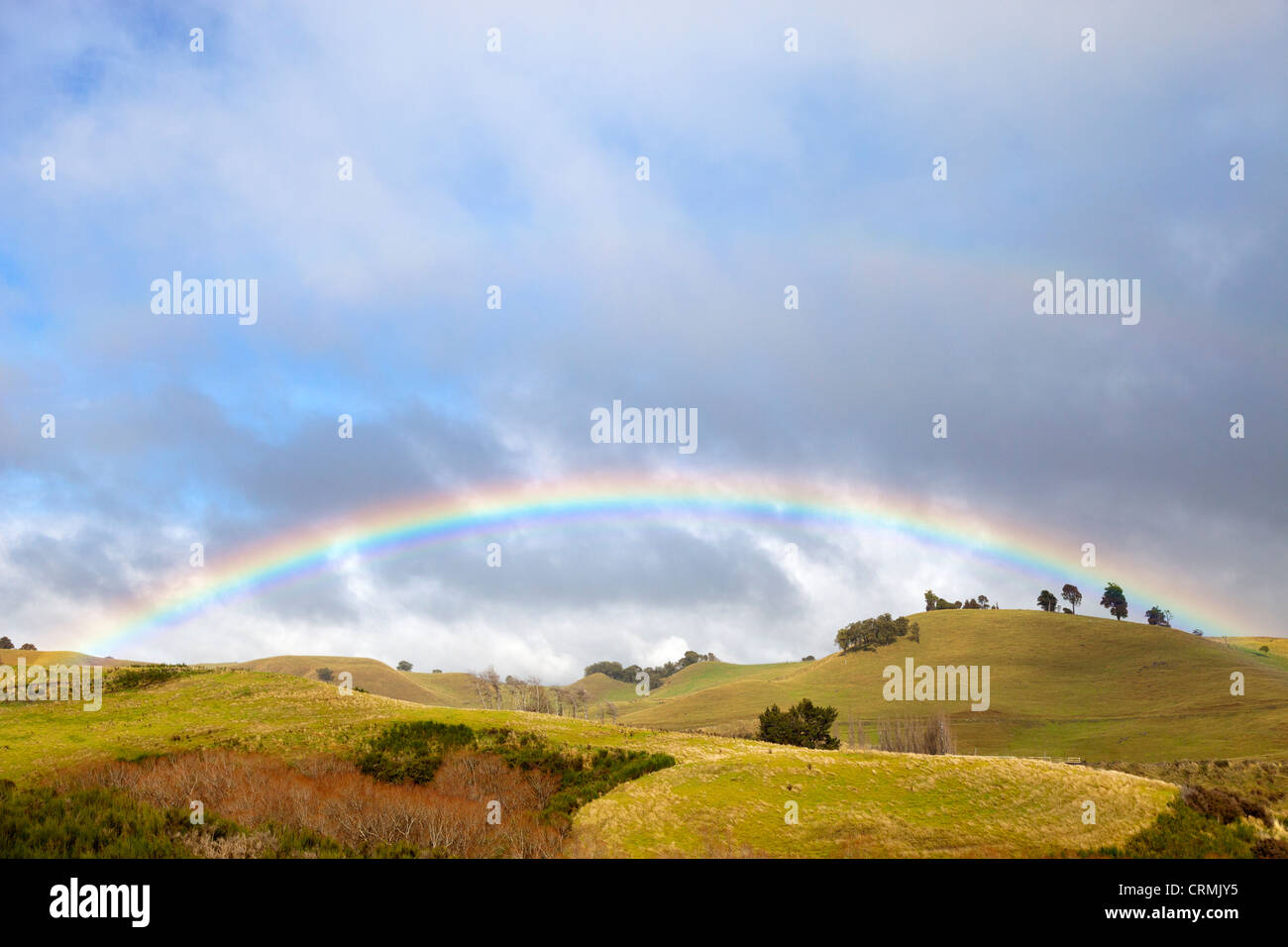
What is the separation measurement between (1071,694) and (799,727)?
101481 millimetres

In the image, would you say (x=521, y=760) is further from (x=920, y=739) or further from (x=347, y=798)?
(x=920, y=739)

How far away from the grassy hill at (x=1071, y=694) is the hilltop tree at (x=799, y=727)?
53.7 meters

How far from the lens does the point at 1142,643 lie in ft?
554

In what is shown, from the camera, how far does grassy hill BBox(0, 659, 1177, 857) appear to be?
3155cm

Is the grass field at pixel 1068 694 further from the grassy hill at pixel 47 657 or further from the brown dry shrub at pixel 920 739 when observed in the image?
the brown dry shrub at pixel 920 739

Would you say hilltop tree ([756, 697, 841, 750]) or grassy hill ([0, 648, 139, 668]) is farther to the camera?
grassy hill ([0, 648, 139, 668])

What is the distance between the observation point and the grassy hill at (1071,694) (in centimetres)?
11281

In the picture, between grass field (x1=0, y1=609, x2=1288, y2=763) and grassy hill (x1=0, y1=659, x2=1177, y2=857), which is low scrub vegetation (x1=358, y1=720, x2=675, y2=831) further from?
grass field (x1=0, y1=609, x2=1288, y2=763)

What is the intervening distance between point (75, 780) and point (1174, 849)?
46124 millimetres

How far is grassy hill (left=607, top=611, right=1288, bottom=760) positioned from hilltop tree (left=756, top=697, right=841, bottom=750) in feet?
176

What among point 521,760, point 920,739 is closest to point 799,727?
point 920,739

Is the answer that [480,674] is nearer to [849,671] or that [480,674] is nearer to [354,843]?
[849,671]

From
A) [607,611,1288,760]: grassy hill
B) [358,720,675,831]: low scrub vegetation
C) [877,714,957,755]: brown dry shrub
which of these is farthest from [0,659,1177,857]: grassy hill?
[607,611,1288,760]: grassy hill
